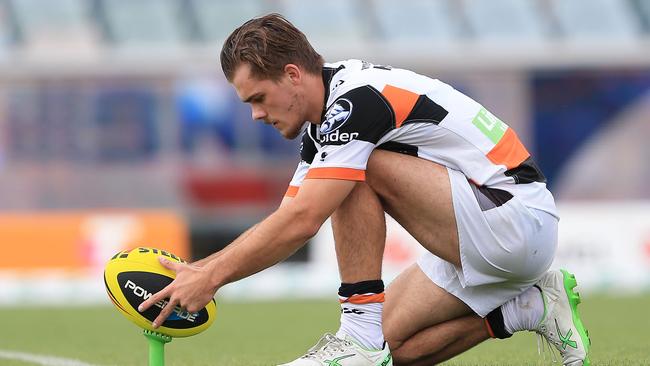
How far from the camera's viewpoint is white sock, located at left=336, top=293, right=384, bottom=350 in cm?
462

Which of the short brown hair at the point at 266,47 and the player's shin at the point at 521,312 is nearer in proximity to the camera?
the short brown hair at the point at 266,47

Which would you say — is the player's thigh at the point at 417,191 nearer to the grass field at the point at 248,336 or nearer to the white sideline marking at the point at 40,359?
the grass field at the point at 248,336

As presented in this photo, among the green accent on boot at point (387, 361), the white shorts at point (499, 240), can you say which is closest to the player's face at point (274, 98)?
the white shorts at point (499, 240)

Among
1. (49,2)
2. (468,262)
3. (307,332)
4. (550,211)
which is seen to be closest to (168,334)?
(468,262)

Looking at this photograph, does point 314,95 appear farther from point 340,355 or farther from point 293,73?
point 340,355

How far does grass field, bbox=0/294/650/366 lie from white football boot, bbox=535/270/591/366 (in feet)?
1.70

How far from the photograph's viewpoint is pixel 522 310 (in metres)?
4.95

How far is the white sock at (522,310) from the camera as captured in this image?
4941 mm

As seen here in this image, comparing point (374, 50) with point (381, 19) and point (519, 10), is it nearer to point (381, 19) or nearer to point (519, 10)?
point (381, 19)

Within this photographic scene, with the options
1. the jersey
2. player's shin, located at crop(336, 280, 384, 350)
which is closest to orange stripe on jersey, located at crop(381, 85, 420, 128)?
the jersey

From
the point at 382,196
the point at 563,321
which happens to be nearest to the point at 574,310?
the point at 563,321

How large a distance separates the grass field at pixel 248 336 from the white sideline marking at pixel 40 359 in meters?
0.09

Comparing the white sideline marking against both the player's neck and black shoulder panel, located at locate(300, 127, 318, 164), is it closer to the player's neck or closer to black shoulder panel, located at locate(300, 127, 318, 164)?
black shoulder panel, located at locate(300, 127, 318, 164)

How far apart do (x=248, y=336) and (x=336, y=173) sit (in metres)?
4.09
